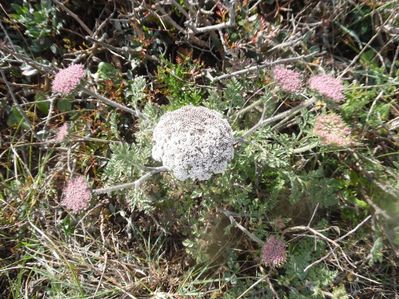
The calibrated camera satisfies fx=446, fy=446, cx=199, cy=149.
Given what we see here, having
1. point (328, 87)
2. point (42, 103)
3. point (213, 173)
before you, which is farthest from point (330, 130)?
point (42, 103)

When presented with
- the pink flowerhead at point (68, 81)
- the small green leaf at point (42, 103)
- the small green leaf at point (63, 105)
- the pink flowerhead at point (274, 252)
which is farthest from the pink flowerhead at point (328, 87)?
the small green leaf at point (42, 103)

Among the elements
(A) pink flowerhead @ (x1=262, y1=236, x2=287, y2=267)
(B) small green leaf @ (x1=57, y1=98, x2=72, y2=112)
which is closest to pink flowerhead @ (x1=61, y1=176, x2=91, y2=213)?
(B) small green leaf @ (x1=57, y1=98, x2=72, y2=112)

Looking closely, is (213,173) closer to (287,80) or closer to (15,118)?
(287,80)

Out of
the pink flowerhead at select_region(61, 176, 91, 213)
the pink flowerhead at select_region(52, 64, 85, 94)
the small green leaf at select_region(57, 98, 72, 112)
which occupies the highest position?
the pink flowerhead at select_region(52, 64, 85, 94)

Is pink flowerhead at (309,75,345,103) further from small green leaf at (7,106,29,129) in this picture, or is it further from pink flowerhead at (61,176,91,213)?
small green leaf at (7,106,29,129)

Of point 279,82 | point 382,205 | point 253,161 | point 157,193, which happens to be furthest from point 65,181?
point 382,205

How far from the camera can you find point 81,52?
10.5 feet

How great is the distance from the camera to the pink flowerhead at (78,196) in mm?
2451

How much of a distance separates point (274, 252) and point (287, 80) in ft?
3.05

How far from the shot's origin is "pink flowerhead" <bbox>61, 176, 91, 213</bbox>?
2.45 metres

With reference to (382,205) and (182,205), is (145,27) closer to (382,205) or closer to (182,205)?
(182,205)

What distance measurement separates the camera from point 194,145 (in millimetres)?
2154

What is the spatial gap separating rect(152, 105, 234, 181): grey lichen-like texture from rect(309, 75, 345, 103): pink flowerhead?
525 millimetres

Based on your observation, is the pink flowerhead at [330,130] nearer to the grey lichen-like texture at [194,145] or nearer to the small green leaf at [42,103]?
the grey lichen-like texture at [194,145]
